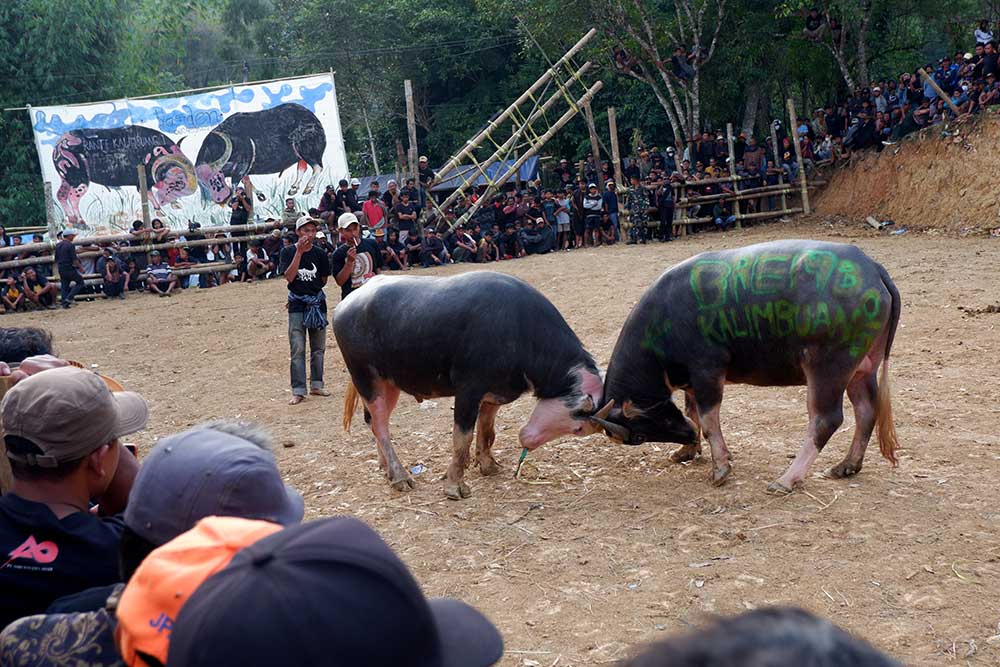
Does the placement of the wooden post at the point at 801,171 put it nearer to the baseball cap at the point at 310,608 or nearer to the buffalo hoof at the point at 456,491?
the buffalo hoof at the point at 456,491

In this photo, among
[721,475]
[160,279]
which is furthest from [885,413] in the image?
[160,279]

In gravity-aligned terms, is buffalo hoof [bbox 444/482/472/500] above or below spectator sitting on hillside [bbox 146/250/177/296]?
below

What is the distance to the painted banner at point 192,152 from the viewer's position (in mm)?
22844

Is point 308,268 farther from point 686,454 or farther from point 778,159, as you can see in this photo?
point 778,159

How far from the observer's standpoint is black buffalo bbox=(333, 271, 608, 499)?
→ 6.16 meters

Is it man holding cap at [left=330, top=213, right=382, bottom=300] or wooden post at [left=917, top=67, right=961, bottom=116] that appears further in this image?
wooden post at [left=917, top=67, right=961, bottom=116]

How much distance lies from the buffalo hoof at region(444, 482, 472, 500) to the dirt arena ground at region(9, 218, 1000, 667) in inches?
4.1

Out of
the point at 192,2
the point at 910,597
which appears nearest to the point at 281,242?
the point at 910,597

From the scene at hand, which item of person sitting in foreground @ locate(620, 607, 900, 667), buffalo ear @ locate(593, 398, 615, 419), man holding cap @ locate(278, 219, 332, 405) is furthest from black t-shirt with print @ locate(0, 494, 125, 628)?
man holding cap @ locate(278, 219, 332, 405)

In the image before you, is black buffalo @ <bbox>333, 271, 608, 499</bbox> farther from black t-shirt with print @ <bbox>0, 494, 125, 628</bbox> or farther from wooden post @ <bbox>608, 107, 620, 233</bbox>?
wooden post @ <bbox>608, 107, 620, 233</bbox>

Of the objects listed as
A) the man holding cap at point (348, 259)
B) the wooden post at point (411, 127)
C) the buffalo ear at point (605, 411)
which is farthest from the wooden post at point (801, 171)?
the buffalo ear at point (605, 411)

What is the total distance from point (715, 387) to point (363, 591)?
4765 mm

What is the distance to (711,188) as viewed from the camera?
21.5 metres

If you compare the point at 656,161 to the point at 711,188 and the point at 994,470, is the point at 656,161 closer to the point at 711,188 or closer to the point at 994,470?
the point at 711,188
